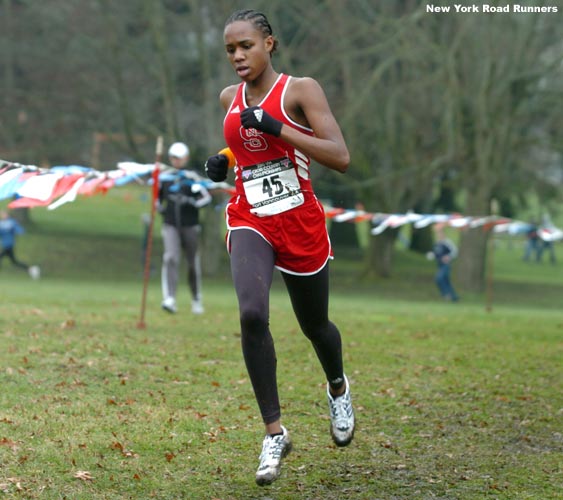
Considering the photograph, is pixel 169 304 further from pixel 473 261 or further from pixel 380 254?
pixel 380 254

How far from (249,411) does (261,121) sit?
2747 mm

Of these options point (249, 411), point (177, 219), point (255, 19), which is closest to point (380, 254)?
point (177, 219)

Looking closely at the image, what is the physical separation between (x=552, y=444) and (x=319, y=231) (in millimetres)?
2241

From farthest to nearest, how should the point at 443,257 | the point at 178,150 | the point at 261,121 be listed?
the point at 443,257 < the point at 178,150 < the point at 261,121

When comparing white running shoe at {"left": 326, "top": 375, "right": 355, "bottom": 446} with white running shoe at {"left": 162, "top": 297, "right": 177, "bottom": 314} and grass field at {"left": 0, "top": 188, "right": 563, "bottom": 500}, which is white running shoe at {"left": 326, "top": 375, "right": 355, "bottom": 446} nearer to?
grass field at {"left": 0, "top": 188, "right": 563, "bottom": 500}

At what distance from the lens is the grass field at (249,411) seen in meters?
5.45

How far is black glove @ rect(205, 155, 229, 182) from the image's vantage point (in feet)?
18.9

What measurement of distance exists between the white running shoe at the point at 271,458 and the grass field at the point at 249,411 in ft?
0.49

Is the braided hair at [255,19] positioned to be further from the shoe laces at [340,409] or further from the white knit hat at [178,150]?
the white knit hat at [178,150]

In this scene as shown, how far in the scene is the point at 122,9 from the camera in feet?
109

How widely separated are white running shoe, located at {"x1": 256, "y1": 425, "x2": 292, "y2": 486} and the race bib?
116 cm

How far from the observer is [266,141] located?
543 centimetres

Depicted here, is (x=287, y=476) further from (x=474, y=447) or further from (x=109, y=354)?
(x=109, y=354)

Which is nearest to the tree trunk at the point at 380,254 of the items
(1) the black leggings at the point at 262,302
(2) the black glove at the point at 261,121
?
(1) the black leggings at the point at 262,302
